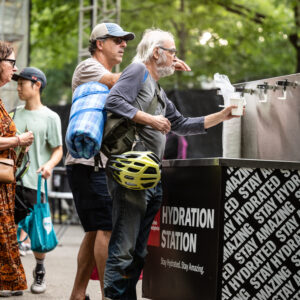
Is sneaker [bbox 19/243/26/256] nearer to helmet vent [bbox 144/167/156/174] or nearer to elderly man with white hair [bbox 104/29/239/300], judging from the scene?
elderly man with white hair [bbox 104/29/239/300]

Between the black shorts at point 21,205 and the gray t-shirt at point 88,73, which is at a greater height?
the gray t-shirt at point 88,73

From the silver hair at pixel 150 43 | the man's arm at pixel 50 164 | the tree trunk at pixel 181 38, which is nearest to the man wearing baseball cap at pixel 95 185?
the silver hair at pixel 150 43

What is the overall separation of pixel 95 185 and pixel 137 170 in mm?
783

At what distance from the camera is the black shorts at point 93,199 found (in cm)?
477

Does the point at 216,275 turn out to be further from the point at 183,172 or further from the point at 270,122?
the point at 270,122

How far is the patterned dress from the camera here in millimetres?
5297

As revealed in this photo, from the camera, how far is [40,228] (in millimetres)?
6008

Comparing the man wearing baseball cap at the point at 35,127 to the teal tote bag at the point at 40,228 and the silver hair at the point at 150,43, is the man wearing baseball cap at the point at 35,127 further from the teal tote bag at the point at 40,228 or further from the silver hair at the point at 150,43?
the silver hair at the point at 150,43

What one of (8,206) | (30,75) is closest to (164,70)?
(8,206)

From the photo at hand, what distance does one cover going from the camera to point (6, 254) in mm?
5340

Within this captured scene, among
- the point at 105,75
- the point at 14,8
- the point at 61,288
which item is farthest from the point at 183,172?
the point at 14,8

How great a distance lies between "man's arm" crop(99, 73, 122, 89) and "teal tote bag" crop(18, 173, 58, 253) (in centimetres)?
174

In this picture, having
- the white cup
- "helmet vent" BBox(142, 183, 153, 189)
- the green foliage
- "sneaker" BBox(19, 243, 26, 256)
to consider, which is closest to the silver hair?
the white cup

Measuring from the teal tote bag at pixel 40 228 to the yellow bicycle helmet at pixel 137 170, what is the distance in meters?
2.01
